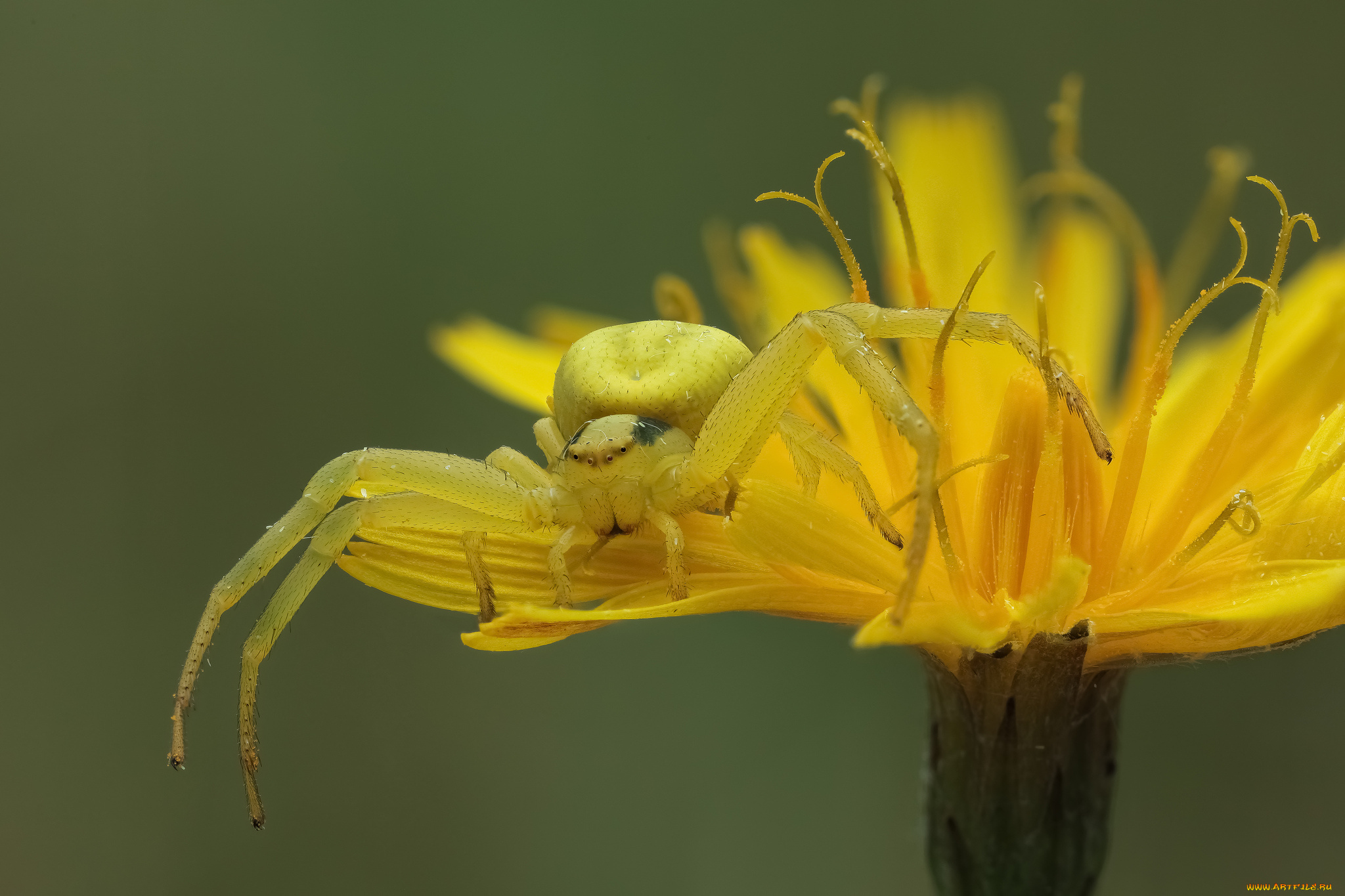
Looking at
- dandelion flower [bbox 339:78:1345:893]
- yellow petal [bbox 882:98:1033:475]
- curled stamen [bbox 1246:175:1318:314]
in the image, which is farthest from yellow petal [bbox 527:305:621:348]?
curled stamen [bbox 1246:175:1318:314]

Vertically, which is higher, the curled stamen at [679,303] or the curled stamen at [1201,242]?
the curled stamen at [1201,242]

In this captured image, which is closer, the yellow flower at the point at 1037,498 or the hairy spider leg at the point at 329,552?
the yellow flower at the point at 1037,498

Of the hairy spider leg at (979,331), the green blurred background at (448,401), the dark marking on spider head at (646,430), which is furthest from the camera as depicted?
the green blurred background at (448,401)

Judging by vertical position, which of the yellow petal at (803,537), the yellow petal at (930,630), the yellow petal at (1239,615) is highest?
the yellow petal at (803,537)

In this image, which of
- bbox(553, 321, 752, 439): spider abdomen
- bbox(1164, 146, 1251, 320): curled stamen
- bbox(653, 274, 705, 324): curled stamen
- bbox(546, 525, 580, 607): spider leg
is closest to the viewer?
bbox(546, 525, 580, 607): spider leg

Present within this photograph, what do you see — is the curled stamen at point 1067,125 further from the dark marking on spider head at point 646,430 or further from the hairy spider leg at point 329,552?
the hairy spider leg at point 329,552

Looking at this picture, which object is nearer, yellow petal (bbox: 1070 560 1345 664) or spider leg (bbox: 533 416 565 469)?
yellow petal (bbox: 1070 560 1345 664)

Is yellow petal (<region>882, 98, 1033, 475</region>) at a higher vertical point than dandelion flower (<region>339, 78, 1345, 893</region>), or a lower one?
higher

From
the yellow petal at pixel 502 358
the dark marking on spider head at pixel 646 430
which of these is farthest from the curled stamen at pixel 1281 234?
the yellow petal at pixel 502 358

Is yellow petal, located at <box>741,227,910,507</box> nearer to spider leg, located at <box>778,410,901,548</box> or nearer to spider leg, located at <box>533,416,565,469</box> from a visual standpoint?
spider leg, located at <box>778,410,901,548</box>
